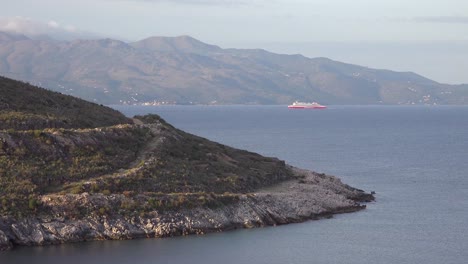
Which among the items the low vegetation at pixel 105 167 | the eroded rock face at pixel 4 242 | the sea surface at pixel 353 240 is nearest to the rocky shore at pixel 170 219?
the eroded rock face at pixel 4 242

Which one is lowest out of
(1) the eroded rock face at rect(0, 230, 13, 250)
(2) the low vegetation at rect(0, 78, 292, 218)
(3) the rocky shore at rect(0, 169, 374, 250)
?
(1) the eroded rock face at rect(0, 230, 13, 250)

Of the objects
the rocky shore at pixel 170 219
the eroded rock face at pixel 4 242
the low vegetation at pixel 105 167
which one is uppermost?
the low vegetation at pixel 105 167

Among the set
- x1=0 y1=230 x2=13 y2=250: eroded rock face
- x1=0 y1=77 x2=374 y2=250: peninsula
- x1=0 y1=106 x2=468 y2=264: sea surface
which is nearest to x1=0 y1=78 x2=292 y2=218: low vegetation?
x1=0 y1=77 x2=374 y2=250: peninsula

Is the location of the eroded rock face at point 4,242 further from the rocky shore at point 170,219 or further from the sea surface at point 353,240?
the sea surface at point 353,240

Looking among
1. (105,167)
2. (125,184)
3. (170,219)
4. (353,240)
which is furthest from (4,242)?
(353,240)

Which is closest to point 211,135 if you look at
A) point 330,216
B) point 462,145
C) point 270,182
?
point 462,145

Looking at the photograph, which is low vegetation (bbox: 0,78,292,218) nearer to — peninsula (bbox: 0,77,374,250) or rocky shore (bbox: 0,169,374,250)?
peninsula (bbox: 0,77,374,250)
